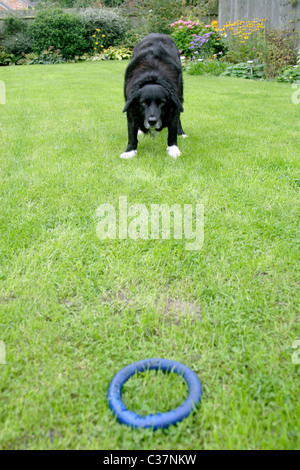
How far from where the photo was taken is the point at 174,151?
4.04 metres

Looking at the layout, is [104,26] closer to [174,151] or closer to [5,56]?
[5,56]

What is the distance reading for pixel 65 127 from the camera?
17.1 ft

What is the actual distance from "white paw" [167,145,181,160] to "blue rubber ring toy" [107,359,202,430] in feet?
9.20

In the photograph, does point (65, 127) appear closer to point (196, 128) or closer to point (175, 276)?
point (196, 128)

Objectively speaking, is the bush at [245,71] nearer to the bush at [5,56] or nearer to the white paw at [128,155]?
the white paw at [128,155]

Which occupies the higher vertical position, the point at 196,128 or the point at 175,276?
the point at 175,276

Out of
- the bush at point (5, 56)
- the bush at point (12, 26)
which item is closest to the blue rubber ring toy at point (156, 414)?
the bush at point (5, 56)

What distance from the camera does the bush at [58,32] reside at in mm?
15812

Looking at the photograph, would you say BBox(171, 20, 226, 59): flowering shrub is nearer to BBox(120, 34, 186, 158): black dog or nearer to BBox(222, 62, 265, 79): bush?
BBox(222, 62, 265, 79): bush

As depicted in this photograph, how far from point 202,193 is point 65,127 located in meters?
2.89

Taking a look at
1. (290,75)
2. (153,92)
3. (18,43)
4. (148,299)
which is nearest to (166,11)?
(18,43)

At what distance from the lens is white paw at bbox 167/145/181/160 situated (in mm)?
3997

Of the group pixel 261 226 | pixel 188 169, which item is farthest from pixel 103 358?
pixel 188 169

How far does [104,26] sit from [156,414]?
17973mm
